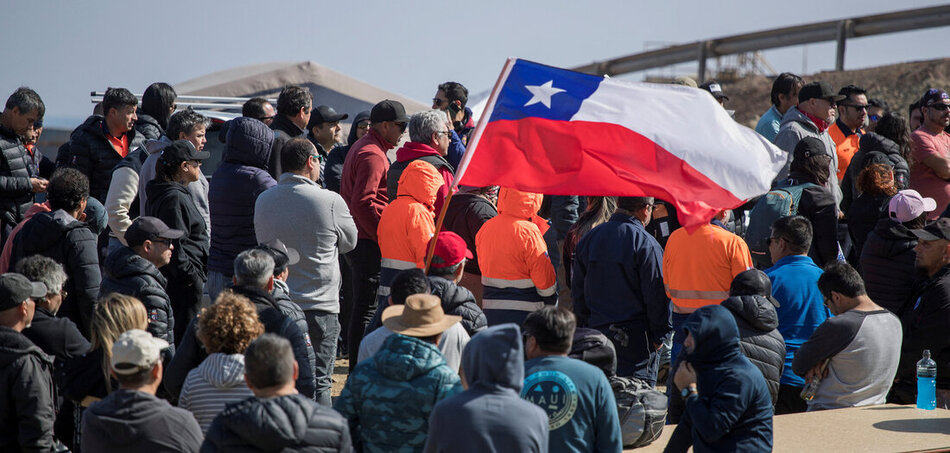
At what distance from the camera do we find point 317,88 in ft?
47.9

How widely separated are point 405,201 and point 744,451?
11.5 feet

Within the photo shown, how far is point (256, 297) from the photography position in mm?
5371

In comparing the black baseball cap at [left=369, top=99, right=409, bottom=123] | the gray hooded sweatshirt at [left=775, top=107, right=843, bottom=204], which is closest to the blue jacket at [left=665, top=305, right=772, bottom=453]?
the black baseball cap at [left=369, top=99, right=409, bottom=123]

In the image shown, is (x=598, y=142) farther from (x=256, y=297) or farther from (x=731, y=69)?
(x=731, y=69)

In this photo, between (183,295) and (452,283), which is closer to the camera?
(452,283)

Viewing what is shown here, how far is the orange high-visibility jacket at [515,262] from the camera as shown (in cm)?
716

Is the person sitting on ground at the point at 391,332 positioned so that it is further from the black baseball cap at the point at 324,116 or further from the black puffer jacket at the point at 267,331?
the black baseball cap at the point at 324,116

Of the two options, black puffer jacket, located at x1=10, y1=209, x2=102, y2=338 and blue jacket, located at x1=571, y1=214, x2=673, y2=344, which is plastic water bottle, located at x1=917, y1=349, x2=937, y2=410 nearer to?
blue jacket, located at x1=571, y1=214, x2=673, y2=344

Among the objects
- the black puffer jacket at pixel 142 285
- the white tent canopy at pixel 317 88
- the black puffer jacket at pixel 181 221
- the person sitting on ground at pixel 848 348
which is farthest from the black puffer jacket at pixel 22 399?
the white tent canopy at pixel 317 88

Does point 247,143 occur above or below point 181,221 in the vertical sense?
above

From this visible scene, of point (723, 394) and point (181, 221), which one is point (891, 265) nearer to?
point (723, 394)

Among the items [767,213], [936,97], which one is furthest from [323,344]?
[936,97]

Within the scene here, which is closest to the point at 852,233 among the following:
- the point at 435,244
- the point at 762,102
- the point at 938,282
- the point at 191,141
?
the point at 938,282

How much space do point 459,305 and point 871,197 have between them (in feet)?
15.1
